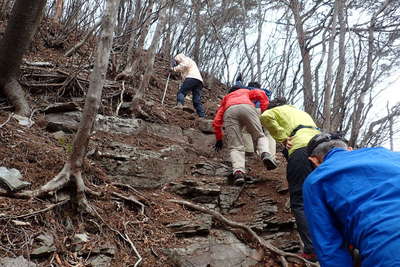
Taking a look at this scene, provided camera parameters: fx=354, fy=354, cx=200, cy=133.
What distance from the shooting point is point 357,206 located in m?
1.71

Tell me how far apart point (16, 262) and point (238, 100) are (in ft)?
13.3

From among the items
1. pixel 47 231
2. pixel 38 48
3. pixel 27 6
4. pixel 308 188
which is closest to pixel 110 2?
pixel 27 6

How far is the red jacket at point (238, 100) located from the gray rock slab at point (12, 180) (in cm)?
326

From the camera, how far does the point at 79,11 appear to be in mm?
8305

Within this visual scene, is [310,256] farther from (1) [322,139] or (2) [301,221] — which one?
(1) [322,139]

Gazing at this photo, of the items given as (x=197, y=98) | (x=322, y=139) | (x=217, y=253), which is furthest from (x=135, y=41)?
(x=322, y=139)

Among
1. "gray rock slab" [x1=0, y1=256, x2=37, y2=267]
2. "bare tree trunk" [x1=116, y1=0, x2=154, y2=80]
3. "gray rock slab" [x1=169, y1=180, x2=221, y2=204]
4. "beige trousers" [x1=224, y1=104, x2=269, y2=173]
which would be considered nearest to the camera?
"gray rock slab" [x1=0, y1=256, x2=37, y2=267]

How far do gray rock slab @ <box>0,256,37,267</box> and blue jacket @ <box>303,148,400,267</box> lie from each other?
209cm

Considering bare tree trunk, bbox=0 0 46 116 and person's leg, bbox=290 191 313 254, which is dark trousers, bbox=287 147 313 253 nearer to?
person's leg, bbox=290 191 313 254

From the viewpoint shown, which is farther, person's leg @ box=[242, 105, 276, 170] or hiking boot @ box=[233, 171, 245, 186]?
person's leg @ box=[242, 105, 276, 170]

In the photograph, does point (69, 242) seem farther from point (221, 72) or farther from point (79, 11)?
point (221, 72)

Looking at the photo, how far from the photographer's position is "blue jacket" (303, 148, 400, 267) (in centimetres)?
158

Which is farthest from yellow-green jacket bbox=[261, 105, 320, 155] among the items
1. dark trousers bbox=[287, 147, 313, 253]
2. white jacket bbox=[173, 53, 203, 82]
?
white jacket bbox=[173, 53, 203, 82]

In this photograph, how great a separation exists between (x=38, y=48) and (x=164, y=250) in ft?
19.6
